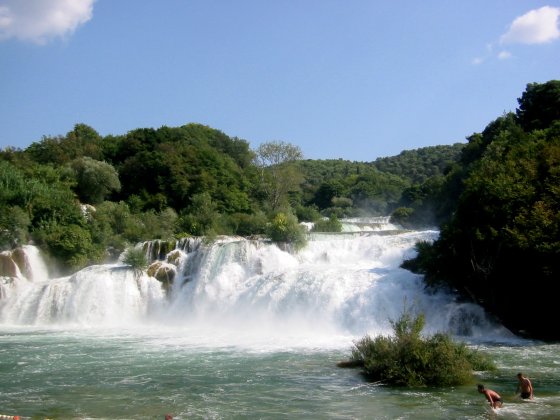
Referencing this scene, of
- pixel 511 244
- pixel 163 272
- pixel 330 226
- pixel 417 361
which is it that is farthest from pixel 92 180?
pixel 417 361

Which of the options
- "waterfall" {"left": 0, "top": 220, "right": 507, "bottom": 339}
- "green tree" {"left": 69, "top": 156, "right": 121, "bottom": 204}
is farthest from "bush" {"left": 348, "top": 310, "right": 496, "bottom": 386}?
"green tree" {"left": 69, "top": 156, "right": 121, "bottom": 204}

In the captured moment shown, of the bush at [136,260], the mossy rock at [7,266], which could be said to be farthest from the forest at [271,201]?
the bush at [136,260]

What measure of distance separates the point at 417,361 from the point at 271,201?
122 feet

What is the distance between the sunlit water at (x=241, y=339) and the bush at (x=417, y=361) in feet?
1.18

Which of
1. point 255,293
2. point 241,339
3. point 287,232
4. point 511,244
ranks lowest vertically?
point 241,339

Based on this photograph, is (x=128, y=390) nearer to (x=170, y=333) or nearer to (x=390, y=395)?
(x=390, y=395)

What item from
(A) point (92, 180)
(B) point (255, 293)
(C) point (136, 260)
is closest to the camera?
(B) point (255, 293)

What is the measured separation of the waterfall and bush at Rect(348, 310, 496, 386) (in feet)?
24.5

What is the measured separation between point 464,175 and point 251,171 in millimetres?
19939

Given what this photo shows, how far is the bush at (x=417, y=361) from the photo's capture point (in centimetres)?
1314

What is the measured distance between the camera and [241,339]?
2161 centimetres

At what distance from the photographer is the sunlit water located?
11859 millimetres

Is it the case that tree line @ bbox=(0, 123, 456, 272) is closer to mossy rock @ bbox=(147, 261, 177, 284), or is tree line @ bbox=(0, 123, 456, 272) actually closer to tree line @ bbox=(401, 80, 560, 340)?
mossy rock @ bbox=(147, 261, 177, 284)

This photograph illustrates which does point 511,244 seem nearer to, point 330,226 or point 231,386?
point 231,386
